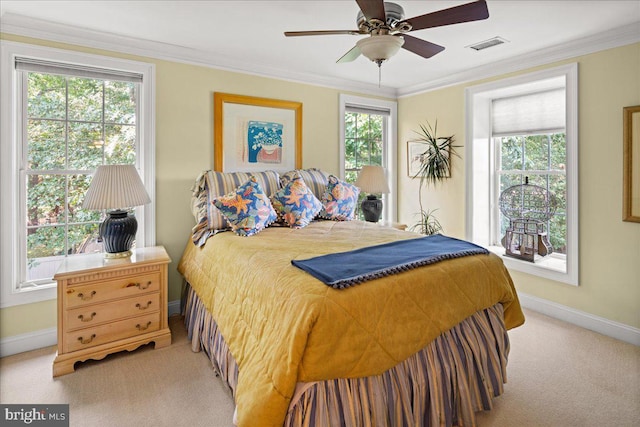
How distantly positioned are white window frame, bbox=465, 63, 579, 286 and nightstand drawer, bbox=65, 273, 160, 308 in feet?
10.9

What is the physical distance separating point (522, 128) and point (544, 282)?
1.62 metres

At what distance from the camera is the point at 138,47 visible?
2.99 metres

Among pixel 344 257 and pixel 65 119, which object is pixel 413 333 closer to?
pixel 344 257

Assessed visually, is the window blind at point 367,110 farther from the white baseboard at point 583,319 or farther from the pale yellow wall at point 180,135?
the white baseboard at point 583,319

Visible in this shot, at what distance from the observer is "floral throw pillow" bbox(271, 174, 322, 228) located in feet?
10.2

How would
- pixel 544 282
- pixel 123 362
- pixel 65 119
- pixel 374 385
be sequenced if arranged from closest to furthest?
pixel 374 385 < pixel 123 362 < pixel 65 119 < pixel 544 282

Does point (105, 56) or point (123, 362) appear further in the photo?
point (105, 56)

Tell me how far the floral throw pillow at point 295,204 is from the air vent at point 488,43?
201 cm

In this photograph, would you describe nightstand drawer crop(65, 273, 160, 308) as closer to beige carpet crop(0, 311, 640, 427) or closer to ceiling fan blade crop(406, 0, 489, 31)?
beige carpet crop(0, 311, 640, 427)

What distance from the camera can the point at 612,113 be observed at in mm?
2828

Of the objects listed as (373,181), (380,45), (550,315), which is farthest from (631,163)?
(380,45)

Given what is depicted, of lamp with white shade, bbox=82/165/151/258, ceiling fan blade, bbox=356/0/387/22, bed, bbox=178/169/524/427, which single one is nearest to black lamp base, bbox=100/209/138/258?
lamp with white shade, bbox=82/165/151/258

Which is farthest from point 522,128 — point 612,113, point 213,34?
point 213,34

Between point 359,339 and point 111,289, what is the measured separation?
1.94 m
